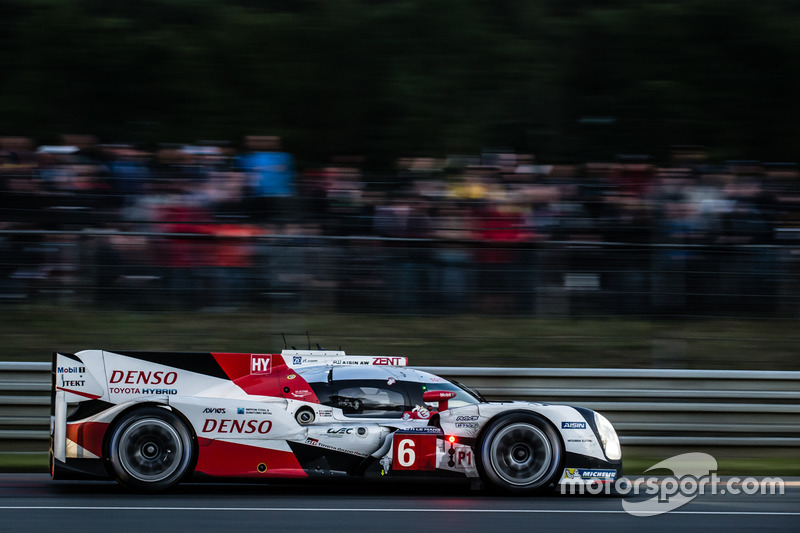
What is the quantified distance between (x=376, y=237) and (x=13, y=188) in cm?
356

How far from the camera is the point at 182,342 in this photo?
927cm

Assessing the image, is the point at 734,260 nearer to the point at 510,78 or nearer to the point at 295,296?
the point at 295,296

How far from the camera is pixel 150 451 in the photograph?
7.16 metres

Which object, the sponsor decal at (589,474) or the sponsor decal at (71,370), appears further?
the sponsor decal at (71,370)

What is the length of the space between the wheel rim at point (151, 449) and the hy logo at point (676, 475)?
10.1 ft

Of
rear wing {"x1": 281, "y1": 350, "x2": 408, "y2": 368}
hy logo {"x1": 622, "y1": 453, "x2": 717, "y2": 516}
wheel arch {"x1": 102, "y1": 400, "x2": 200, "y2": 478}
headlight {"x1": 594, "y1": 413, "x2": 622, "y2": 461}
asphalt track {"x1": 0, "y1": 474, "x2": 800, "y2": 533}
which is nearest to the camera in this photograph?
asphalt track {"x1": 0, "y1": 474, "x2": 800, "y2": 533}

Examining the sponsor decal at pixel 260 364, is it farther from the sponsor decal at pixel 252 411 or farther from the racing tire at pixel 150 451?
the racing tire at pixel 150 451

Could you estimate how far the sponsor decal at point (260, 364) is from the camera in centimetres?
753

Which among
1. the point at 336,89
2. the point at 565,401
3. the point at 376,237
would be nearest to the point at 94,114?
the point at 336,89

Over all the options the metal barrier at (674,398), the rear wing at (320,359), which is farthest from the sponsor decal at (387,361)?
the metal barrier at (674,398)

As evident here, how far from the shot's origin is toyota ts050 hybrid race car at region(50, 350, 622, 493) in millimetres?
7121

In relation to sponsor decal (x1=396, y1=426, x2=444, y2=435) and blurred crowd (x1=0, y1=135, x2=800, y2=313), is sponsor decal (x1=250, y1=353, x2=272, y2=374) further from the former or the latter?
blurred crowd (x1=0, y1=135, x2=800, y2=313)

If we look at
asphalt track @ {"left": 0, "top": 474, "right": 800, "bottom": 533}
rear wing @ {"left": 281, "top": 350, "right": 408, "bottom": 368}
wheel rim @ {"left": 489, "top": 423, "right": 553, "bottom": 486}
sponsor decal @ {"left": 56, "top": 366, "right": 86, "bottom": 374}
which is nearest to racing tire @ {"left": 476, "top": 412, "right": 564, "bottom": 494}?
wheel rim @ {"left": 489, "top": 423, "right": 553, "bottom": 486}

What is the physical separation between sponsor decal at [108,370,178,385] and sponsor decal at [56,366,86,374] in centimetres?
20
